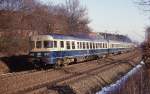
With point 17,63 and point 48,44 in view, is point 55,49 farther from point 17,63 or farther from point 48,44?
point 17,63

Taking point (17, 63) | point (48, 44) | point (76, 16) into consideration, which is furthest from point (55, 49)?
point (76, 16)

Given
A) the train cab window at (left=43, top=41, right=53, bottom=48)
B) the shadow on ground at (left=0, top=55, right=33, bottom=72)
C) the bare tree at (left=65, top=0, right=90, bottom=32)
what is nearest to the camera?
the train cab window at (left=43, top=41, right=53, bottom=48)

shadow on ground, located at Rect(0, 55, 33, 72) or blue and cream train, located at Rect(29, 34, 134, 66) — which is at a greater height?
blue and cream train, located at Rect(29, 34, 134, 66)

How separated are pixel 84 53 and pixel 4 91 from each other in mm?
21233

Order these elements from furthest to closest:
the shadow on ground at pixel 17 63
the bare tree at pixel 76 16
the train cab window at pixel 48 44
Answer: the bare tree at pixel 76 16 → the shadow on ground at pixel 17 63 → the train cab window at pixel 48 44

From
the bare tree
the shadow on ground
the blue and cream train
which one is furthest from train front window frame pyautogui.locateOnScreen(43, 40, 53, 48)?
the bare tree

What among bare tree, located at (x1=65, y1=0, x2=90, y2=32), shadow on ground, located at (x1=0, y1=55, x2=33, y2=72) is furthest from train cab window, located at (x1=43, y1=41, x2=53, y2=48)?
bare tree, located at (x1=65, y1=0, x2=90, y2=32)

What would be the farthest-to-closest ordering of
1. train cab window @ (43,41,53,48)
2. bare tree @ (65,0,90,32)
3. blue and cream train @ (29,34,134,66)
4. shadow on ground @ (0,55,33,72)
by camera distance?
bare tree @ (65,0,90,32) → shadow on ground @ (0,55,33,72) → train cab window @ (43,41,53,48) → blue and cream train @ (29,34,134,66)

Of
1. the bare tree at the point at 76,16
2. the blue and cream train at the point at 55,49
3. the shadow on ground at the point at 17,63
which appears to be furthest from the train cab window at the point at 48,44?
the bare tree at the point at 76,16

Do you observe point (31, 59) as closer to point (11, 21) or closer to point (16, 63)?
point (16, 63)

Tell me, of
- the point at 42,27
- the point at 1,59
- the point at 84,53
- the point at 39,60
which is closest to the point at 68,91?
the point at 39,60

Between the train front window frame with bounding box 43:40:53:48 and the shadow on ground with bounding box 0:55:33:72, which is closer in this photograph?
the train front window frame with bounding box 43:40:53:48

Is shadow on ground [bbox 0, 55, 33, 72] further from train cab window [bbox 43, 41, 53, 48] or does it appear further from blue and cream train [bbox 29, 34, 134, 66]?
train cab window [bbox 43, 41, 53, 48]

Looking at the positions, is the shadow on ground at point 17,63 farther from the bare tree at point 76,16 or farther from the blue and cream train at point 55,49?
the bare tree at point 76,16
